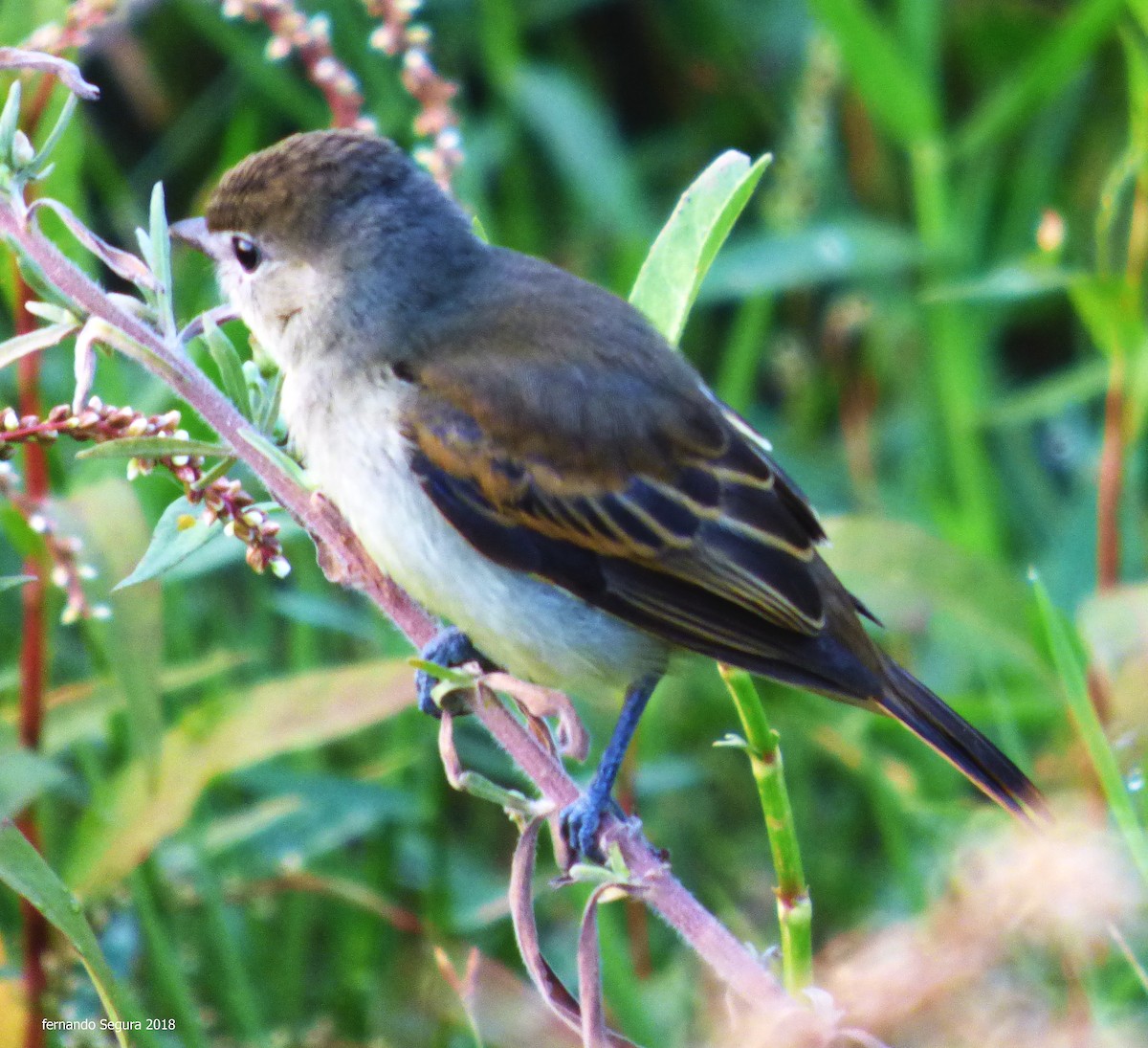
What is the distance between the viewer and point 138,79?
221 inches

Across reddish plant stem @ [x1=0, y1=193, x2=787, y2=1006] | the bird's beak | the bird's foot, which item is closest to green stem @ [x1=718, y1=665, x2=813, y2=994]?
reddish plant stem @ [x1=0, y1=193, x2=787, y2=1006]

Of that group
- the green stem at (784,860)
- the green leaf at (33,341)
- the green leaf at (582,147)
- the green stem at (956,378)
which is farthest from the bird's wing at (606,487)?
the green leaf at (582,147)

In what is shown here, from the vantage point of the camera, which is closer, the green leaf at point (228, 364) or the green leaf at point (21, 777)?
the green leaf at point (228, 364)

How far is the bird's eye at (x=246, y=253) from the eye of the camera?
297 cm

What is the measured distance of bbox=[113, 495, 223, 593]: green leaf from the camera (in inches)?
82.2

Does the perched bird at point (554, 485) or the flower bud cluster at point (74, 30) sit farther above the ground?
the flower bud cluster at point (74, 30)

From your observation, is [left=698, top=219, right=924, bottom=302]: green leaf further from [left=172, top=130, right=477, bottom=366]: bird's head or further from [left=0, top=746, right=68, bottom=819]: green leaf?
[left=0, top=746, right=68, bottom=819]: green leaf

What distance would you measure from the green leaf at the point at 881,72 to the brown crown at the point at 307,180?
1.40 meters

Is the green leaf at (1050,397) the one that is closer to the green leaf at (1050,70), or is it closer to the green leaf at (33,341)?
the green leaf at (1050,70)

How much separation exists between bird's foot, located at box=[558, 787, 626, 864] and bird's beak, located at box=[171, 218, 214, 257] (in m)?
1.28

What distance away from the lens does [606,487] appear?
273 centimetres

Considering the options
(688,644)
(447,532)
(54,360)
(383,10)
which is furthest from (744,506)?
(54,360)

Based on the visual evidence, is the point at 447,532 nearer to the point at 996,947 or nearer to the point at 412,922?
the point at 412,922

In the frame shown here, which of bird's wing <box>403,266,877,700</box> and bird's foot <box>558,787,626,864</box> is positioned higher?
bird's wing <box>403,266,877,700</box>
